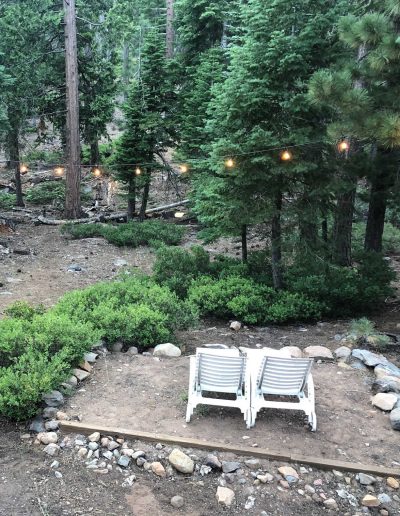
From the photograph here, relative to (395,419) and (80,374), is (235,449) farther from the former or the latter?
(80,374)

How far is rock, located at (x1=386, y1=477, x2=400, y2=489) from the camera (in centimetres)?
480

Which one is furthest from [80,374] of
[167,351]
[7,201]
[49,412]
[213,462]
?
[7,201]

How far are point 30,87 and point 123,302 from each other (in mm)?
13119

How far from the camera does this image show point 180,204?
22828 millimetres

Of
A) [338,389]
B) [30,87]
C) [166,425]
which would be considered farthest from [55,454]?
[30,87]

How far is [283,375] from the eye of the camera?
5625 millimetres

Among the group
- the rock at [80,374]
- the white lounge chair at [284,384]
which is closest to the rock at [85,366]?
Result: the rock at [80,374]

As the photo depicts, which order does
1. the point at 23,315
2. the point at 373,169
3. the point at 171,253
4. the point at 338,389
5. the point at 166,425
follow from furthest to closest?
the point at 171,253 → the point at 373,169 → the point at 23,315 → the point at 338,389 → the point at 166,425

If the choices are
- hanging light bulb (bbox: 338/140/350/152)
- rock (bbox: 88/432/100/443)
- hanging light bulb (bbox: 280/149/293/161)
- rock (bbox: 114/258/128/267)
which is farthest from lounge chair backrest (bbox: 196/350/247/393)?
rock (bbox: 114/258/128/267)

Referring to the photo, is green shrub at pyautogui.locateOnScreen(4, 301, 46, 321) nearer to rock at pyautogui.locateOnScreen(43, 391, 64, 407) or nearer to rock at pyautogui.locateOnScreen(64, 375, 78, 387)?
rock at pyautogui.locateOnScreen(64, 375, 78, 387)

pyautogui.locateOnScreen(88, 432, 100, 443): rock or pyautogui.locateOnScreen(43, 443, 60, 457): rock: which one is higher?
pyautogui.locateOnScreen(88, 432, 100, 443): rock

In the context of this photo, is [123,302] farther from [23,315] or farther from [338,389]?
[338,389]

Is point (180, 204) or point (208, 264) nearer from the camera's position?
point (208, 264)

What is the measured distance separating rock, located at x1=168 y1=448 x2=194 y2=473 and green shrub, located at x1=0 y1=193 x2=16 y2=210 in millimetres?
18899
